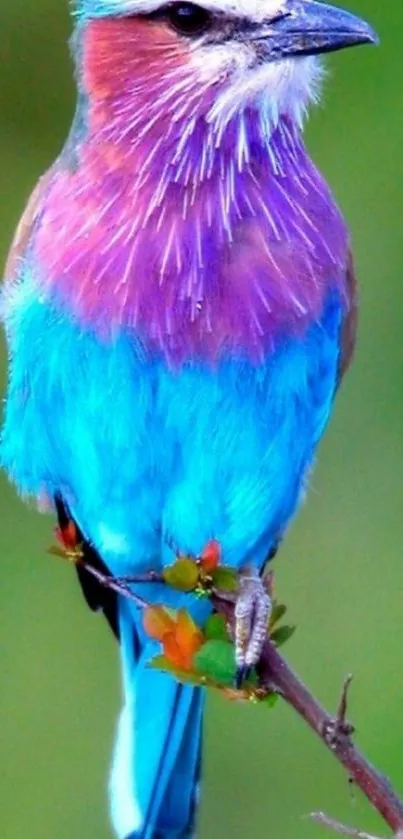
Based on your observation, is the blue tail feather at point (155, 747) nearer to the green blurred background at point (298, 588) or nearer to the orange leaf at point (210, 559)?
the orange leaf at point (210, 559)

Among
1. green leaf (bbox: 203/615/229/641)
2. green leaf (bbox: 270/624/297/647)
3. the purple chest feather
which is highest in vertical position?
the purple chest feather

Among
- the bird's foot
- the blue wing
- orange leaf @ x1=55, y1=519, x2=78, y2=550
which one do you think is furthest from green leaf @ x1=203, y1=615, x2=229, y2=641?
the blue wing

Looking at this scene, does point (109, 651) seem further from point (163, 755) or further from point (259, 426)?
point (259, 426)

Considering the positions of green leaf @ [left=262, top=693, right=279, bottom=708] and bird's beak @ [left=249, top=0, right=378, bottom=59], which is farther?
bird's beak @ [left=249, top=0, right=378, bottom=59]

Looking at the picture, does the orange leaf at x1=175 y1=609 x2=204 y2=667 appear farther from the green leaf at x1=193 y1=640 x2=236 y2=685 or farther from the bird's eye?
the bird's eye

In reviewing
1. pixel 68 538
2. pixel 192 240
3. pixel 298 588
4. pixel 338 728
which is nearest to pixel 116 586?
pixel 68 538

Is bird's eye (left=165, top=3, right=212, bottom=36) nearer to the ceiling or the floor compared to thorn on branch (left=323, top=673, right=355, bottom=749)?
nearer to the ceiling
